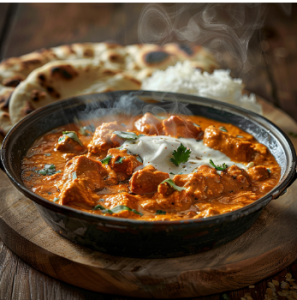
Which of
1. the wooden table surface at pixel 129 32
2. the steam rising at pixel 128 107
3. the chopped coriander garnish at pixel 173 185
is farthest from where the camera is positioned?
the wooden table surface at pixel 129 32

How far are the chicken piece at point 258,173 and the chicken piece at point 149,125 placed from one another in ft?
3.69

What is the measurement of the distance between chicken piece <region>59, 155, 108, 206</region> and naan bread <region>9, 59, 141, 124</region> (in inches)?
65.7

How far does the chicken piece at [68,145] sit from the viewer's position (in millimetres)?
3756

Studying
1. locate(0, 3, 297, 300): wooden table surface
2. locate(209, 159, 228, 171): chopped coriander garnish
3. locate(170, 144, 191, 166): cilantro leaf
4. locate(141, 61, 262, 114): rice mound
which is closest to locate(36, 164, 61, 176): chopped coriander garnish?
locate(170, 144, 191, 166): cilantro leaf

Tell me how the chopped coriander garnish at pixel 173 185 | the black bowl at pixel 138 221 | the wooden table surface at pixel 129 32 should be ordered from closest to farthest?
the black bowl at pixel 138 221
the chopped coriander garnish at pixel 173 185
the wooden table surface at pixel 129 32

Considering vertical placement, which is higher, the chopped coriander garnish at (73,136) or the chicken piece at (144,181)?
the chicken piece at (144,181)

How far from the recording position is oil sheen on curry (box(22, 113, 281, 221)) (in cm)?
300

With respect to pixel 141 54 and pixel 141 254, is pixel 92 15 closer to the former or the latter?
pixel 141 54

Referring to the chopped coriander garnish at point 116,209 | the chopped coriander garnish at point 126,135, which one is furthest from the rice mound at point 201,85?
the chopped coriander garnish at point 116,209

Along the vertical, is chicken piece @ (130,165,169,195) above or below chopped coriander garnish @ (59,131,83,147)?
above

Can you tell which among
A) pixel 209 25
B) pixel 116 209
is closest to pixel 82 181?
pixel 116 209

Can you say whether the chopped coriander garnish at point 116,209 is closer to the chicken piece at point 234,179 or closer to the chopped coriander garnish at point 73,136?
the chicken piece at point 234,179

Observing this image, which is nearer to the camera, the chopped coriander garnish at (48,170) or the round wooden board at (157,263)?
the round wooden board at (157,263)

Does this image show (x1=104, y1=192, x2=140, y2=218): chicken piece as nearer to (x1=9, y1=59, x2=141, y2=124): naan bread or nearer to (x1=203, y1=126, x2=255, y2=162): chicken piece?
(x1=203, y1=126, x2=255, y2=162): chicken piece
